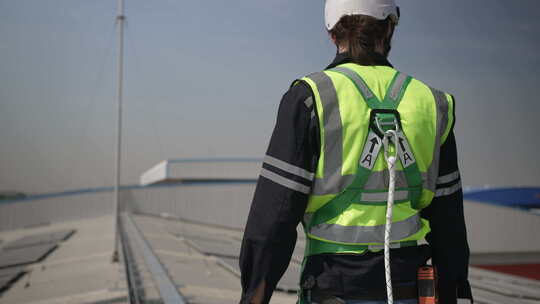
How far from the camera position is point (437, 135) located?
1.11 m

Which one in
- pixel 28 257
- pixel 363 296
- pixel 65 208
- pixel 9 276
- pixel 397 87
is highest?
pixel 397 87

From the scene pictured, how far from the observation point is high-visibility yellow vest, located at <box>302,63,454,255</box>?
3.31 feet

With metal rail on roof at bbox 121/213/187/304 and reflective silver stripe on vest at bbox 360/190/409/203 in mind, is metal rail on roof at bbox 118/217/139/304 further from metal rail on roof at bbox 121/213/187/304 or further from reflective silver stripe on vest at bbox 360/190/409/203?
reflective silver stripe on vest at bbox 360/190/409/203

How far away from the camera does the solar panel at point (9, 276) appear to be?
639cm

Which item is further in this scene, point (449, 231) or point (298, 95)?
point (449, 231)

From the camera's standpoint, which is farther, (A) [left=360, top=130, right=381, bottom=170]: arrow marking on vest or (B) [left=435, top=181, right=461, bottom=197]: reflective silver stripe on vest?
(B) [left=435, top=181, right=461, bottom=197]: reflective silver stripe on vest

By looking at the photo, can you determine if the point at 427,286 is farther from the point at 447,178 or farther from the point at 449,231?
the point at 447,178

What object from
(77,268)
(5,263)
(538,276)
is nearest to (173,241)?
(77,268)

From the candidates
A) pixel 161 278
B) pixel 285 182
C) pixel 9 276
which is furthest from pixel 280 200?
pixel 9 276

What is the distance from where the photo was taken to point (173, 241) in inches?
340

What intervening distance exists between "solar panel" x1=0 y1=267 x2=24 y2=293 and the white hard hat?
6.50m

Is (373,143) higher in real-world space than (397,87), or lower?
lower

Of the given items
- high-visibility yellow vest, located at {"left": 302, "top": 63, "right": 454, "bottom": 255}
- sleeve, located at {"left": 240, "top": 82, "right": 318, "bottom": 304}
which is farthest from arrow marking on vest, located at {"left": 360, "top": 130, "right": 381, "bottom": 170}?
sleeve, located at {"left": 240, "top": 82, "right": 318, "bottom": 304}

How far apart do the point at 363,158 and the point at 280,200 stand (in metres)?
0.20
